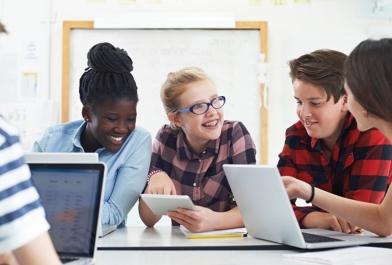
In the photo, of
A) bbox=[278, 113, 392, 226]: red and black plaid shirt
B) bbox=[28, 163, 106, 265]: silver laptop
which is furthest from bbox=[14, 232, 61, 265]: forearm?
bbox=[278, 113, 392, 226]: red and black plaid shirt

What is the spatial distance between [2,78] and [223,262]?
2745 mm

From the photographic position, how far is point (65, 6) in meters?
3.44

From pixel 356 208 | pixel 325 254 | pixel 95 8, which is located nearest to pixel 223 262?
pixel 325 254

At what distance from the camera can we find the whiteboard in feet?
11.1

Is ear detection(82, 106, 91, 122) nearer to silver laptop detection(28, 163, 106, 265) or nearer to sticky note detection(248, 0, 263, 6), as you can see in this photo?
silver laptop detection(28, 163, 106, 265)

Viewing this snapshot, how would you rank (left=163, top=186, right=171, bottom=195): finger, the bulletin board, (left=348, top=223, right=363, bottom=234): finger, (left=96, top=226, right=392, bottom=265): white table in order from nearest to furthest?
(left=96, top=226, right=392, bottom=265): white table
(left=348, top=223, right=363, bottom=234): finger
(left=163, top=186, right=171, bottom=195): finger
the bulletin board

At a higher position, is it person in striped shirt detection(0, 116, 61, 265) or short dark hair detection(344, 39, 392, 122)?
short dark hair detection(344, 39, 392, 122)

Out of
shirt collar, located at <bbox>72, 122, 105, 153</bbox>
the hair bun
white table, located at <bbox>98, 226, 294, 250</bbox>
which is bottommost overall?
white table, located at <bbox>98, 226, 294, 250</bbox>

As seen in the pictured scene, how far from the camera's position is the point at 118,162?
191 cm

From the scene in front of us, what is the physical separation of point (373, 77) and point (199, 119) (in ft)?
2.52

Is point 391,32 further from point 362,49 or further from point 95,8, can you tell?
point 362,49

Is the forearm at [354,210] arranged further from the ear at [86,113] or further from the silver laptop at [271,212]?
the ear at [86,113]

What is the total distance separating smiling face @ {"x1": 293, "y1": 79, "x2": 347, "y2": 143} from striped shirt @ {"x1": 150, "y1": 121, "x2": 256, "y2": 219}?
25 centimetres

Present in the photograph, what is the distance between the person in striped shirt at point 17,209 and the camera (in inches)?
21.7
